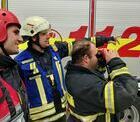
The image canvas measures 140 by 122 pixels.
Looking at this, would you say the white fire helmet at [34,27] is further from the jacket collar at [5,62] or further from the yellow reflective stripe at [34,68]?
the jacket collar at [5,62]

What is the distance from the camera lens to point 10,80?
284 centimetres

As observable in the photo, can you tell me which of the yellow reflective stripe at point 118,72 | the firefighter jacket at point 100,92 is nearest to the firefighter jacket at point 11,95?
the firefighter jacket at point 100,92

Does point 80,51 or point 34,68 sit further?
point 34,68

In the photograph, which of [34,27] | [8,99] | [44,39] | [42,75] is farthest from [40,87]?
[8,99]

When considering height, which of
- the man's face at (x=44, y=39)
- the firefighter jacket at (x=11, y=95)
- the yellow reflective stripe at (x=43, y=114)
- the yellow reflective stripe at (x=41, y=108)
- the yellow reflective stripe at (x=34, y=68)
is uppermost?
the firefighter jacket at (x=11, y=95)

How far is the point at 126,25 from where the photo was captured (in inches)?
240

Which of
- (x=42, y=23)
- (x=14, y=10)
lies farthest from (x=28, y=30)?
(x=14, y=10)

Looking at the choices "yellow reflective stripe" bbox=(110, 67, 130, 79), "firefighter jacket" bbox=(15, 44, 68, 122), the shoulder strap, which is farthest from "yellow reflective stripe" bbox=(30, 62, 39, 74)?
the shoulder strap

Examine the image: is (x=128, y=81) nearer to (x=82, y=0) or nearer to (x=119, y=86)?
(x=119, y=86)

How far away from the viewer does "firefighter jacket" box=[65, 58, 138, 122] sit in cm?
289

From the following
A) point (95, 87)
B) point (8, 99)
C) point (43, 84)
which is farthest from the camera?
point (43, 84)

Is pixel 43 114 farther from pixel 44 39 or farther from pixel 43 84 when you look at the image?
pixel 44 39

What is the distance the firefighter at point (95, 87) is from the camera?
2.89m

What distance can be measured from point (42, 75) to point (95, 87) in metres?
1.54
